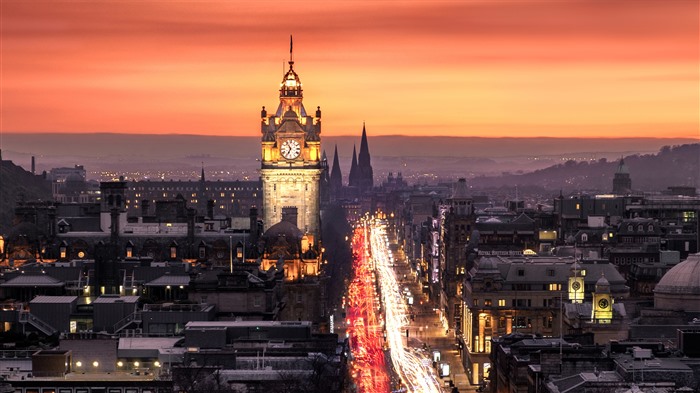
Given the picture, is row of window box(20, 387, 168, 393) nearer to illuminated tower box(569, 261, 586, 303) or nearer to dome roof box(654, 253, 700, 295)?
dome roof box(654, 253, 700, 295)

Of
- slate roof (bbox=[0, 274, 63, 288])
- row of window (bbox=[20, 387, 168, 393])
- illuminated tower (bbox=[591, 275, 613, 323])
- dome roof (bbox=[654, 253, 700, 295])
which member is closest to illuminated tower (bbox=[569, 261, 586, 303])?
dome roof (bbox=[654, 253, 700, 295])

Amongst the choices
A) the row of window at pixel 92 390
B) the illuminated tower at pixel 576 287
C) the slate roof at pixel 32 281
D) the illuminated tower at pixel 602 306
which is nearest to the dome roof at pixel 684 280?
the illuminated tower at pixel 602 306

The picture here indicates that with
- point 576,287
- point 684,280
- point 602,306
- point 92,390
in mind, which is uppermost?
point 684,280

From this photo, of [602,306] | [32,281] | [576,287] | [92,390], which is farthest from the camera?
[576,287]

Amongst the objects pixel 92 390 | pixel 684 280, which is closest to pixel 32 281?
pixel 92 390

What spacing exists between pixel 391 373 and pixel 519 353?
42.6 meters

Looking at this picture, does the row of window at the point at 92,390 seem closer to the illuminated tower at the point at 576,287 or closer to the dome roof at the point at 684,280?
the dome roof at the point at 684,280

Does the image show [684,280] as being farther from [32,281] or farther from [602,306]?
[32,281]

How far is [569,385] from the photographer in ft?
381

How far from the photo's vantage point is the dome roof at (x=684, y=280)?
176 metres

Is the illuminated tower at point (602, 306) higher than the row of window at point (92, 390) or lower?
higher

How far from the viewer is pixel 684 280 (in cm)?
17738

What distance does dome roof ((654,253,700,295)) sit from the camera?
176250 mm

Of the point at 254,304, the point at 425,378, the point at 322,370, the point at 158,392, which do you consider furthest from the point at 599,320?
the point at 158,392
